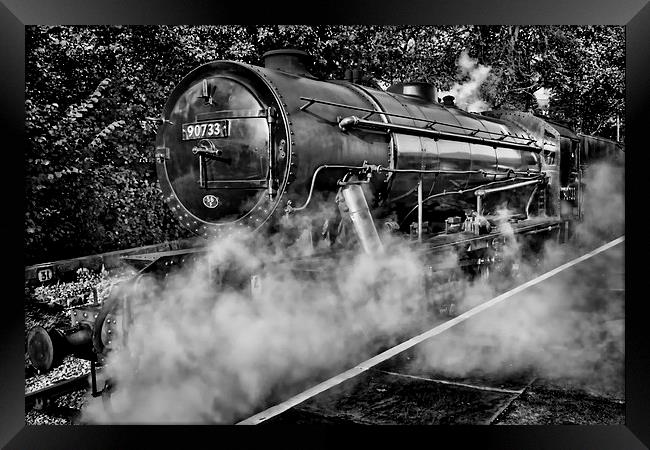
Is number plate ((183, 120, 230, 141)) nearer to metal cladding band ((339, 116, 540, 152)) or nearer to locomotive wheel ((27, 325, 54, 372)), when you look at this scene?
metal cladding band ((339, 116, 540, 152))

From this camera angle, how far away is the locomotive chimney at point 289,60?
4.97 meters

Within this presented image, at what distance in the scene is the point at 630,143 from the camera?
4.18m

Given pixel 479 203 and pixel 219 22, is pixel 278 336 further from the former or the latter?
pixel 479 203

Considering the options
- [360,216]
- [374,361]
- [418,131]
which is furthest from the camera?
[418,131]

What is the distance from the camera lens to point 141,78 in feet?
22.7

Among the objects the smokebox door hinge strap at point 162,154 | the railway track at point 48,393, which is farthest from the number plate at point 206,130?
the railway track at point 48,393

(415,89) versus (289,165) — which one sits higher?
(415,89)

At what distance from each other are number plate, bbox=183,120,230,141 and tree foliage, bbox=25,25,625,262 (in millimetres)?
457

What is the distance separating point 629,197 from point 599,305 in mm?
3593

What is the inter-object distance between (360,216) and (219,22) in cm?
184

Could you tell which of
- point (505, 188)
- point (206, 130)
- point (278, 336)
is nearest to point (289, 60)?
point (206, 130)

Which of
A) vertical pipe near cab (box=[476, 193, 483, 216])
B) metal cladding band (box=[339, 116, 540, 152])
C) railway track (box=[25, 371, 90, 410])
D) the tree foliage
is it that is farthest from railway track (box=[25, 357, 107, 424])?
vertical pipe near cab (box=[476, 193, 483, 216])

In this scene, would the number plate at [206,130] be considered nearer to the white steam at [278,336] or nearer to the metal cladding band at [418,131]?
the white steam at [278,336]

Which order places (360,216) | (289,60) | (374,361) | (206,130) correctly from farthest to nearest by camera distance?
(289,60) → (374,361) → (360,216) → (206,130)
